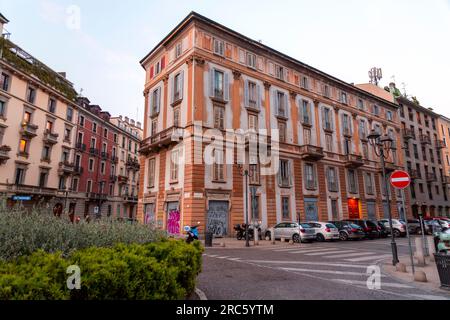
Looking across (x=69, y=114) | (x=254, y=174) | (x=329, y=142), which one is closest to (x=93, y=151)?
(x=69, y=114)

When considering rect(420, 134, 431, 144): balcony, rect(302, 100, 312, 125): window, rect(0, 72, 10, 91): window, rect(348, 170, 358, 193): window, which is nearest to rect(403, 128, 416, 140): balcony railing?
rect(420, 134, 431, 144): balcony

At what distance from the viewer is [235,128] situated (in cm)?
2447

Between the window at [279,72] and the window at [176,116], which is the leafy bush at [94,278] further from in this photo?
the window at [279,72]

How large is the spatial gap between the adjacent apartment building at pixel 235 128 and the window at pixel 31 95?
13.3 meters

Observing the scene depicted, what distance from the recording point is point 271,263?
1020 centimetres

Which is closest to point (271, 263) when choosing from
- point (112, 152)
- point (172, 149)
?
point (172, 149)

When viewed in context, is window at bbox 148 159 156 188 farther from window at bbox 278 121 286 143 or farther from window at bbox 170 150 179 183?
window at bbox 278 121 286 143

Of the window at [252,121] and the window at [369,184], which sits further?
the window at [369,184]

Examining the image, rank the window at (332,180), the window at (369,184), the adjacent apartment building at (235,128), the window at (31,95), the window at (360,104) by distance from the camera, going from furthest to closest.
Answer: the window at (360,104), the window at (369,184), the window at (31,95), the window at (332,180), the adjacent apartment building at (235,128)

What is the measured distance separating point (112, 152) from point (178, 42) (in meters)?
27.3

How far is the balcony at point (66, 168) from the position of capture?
34.8m

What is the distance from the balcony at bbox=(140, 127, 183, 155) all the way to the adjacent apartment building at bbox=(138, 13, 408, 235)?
11cm

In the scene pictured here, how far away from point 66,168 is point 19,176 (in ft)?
19.4

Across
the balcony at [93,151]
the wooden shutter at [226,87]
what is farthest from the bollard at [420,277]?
the balcony at [93,151]
